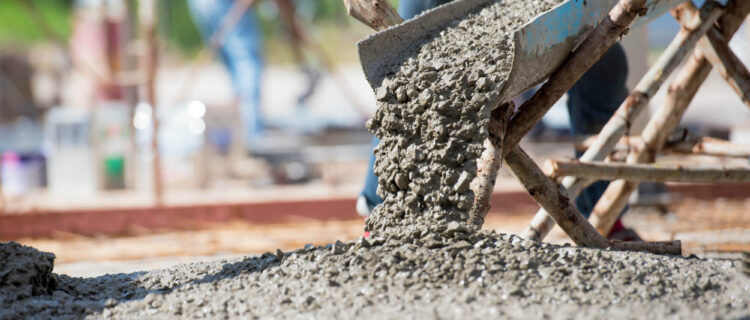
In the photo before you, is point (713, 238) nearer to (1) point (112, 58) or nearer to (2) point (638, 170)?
(2) point (638, 170)

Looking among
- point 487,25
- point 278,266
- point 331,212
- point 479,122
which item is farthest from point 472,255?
point 331,212

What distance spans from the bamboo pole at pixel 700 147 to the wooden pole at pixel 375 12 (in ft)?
3.38

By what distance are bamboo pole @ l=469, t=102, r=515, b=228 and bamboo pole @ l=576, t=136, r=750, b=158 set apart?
98 cm

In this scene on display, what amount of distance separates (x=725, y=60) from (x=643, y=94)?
40 centimetres

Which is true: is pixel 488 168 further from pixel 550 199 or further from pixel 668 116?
pixel 668 116

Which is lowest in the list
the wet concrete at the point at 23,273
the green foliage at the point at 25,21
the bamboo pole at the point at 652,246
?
the bamboo pole at the point at 652,246

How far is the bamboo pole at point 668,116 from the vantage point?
9.69 feet

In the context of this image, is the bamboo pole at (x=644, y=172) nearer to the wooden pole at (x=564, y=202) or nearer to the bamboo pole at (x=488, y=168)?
the wooden pole at (x=564, y=202)

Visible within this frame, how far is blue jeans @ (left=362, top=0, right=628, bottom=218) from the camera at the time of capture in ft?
10.7

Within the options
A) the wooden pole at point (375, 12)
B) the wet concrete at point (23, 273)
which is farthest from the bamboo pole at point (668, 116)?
the wet concrete at point (23, 273)

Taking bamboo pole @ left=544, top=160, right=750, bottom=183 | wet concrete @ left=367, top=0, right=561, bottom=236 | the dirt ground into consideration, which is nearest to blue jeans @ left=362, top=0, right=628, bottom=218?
the dirt ground

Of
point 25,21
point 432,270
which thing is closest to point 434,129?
point 432,270

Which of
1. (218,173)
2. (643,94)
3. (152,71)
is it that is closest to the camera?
(643,94)

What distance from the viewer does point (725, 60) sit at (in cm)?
299
